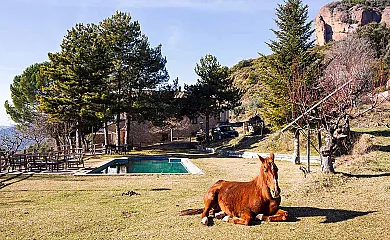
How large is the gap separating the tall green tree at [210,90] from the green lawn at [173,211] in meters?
21.6

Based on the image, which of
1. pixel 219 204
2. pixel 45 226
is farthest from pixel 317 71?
pixel 45 226

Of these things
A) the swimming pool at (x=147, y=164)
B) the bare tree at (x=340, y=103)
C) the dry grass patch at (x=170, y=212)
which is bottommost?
the swimming pool at (x=147, y=164)

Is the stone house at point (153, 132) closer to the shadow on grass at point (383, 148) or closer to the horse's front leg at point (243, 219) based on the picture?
the shadow on grass at point (383, 148)

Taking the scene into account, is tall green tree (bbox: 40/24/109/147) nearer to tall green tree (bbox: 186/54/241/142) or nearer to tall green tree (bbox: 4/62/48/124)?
tall green tree (bbox: 4/62/48/124)

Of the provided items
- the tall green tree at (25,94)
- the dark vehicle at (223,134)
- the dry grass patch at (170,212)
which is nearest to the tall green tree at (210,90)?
the dark vehicle at (223,134)

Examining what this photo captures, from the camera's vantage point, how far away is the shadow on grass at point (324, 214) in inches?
202

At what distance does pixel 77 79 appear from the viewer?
22.3 m

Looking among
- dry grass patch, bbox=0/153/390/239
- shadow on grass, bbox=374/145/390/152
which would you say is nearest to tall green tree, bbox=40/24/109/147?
dry grass patch, bbox=0/153/390/239

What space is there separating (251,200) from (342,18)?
90.7m

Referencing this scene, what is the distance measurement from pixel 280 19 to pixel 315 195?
12.8 meters

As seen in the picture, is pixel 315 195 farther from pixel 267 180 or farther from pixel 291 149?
pixel 291 149

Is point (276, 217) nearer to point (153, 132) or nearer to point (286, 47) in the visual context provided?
point (286, 47)

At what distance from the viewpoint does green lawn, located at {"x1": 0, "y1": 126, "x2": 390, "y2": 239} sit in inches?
187

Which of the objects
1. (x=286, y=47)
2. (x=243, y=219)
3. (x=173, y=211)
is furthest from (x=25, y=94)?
(x=243, y=219)
